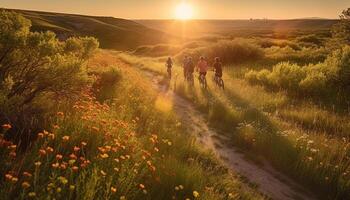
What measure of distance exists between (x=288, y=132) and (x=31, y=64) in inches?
295

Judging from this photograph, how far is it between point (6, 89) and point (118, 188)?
280 cm

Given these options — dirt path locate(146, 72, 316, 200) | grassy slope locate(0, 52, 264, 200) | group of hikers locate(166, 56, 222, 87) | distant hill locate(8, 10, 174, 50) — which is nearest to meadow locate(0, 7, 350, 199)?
grassy slope locate(0, 52, 264, 200)

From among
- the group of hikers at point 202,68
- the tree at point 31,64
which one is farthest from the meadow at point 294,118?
the tree at point 31,64

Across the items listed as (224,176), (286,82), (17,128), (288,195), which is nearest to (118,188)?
(17,128)

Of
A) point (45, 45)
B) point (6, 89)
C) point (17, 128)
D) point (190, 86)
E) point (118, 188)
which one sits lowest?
point (190, 86)

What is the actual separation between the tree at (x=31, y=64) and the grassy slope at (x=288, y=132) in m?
5.55

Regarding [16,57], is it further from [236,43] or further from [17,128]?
[236,43]

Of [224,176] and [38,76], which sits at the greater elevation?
[38,76]

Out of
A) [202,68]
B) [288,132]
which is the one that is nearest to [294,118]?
[288,132]

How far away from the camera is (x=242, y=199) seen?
7.26m

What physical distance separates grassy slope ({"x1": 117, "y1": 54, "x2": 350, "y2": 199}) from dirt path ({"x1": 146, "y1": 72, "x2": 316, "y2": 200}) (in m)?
0.39

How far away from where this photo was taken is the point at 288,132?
1155 cm

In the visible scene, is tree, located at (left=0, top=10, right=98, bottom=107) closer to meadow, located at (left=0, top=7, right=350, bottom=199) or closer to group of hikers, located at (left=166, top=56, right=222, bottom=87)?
meadow, located at (left=0, top=7, right=350, bottom=199)

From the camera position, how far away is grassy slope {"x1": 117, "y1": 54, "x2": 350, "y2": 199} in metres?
9.12
